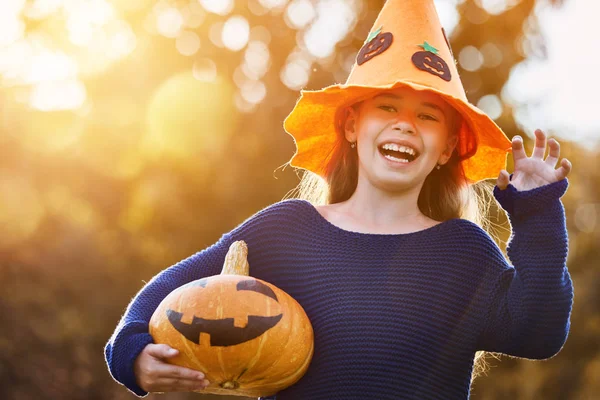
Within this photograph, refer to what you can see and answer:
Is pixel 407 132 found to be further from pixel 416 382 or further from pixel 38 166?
pixel 38 166

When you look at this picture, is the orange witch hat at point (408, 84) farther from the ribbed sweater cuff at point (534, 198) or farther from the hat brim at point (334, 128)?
the ribbed sweater cuff at point (534, 198)

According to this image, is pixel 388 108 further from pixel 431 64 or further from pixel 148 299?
pixel 148 299

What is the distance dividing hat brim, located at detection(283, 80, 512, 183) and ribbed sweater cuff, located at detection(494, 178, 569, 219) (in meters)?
0.49

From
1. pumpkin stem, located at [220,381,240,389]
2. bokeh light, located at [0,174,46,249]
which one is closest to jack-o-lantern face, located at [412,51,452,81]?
pumpkin stem, located at [220,381,240,389]

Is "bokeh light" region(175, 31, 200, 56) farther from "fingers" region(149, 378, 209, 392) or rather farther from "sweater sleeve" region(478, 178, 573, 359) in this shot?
"fingers" region(149, 378, 209, 392)

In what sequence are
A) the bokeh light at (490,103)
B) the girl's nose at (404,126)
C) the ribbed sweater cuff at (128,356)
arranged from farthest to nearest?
the bokeh light at (490,103) → the girl's nose at (404,126) → the ribbed sweater cuff at (128,356)

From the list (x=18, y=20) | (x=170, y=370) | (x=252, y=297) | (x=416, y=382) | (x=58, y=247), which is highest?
(x=18, y=20)

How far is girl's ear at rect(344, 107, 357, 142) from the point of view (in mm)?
4043

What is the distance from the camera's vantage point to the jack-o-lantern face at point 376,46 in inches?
153

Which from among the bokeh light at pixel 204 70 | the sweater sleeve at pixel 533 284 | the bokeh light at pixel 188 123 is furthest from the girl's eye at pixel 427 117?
the bokeh light at pixel 204 70

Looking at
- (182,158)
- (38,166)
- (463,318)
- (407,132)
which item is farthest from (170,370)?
(38,166)

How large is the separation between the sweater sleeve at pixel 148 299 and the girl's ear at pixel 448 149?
79 cm

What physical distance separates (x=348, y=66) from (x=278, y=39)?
138 cm

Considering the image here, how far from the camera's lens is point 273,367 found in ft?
10.4
